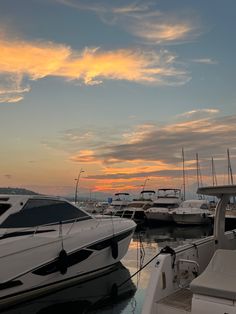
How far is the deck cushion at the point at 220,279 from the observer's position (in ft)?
13.2

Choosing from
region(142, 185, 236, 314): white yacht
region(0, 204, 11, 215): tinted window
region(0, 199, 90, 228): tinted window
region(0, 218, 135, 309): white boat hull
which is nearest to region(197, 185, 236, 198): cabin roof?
region(142, 185, 236, 314): white yacht

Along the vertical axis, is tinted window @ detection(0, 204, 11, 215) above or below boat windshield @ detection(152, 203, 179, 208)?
below

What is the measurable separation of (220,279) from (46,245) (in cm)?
524

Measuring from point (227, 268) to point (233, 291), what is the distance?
0.73m

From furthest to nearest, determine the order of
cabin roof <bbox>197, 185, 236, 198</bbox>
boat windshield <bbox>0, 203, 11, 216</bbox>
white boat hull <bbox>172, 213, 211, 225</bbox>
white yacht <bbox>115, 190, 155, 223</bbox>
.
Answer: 1. white yacht <bbox>115, 190, 155, 223</bbox>
2. white boat hull <bbox>172, 213, 211, 225</bbox>
3. boat windshield <bbox>0, 203, 11, 216</bbox>
4. cabin roof <bbox>197, 185, 236, 198</bbox>

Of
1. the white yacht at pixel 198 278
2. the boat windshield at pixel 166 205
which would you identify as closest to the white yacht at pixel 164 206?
the boat windshield at pixel 166 205

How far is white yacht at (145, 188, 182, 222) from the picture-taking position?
3331cm

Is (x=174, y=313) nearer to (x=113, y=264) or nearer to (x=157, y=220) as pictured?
(x=113, y=264)

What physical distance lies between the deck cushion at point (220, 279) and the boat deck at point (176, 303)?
0.48 m

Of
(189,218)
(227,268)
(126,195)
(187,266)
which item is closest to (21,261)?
(187,266)

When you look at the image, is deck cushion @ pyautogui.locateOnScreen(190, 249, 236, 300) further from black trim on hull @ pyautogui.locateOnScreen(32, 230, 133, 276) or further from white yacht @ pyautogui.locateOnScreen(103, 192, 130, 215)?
white yacht @ pyautogui.locateOnScreen(103, 192, 130, 215)

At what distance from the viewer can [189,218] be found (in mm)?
31797

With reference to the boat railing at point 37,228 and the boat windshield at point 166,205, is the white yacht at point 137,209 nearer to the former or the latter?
the boat windshield at point 166,205

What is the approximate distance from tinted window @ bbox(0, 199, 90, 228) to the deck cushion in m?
5.35
